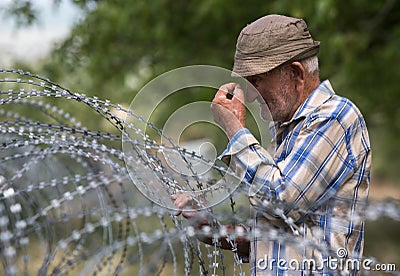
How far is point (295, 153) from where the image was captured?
90.7 inches

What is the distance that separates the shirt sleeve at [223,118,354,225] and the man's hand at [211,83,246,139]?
0.05 m

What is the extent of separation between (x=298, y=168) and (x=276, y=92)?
0.34 meters

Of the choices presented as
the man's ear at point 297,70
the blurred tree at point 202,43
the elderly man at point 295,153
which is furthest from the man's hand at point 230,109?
the blurred tree at point 202,43

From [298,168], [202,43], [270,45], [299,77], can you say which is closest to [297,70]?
[299,77]

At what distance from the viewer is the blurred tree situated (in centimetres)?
805

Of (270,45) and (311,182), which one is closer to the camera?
(311,182)

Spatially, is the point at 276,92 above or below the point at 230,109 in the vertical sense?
above

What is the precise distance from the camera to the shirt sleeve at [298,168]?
2.25 m

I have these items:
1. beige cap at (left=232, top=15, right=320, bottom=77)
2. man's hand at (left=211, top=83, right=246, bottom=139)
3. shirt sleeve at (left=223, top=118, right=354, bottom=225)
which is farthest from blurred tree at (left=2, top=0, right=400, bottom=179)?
shirt sleeve at (left=223, top=118, right=354, bottom=225)

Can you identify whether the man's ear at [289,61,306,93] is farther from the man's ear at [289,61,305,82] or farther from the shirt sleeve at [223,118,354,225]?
the shirt sleeve at [223,118,354,225]

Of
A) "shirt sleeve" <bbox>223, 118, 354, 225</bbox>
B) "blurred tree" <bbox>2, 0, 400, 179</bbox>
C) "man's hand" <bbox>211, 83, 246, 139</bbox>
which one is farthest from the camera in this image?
"blurred tree" <bbox>2, 0, 400, 179</bbox>

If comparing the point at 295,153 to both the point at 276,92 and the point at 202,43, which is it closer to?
the point at 276,92

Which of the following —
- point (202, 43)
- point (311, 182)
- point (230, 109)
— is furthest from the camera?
point (202, 43)

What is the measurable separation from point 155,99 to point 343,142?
902 mm
